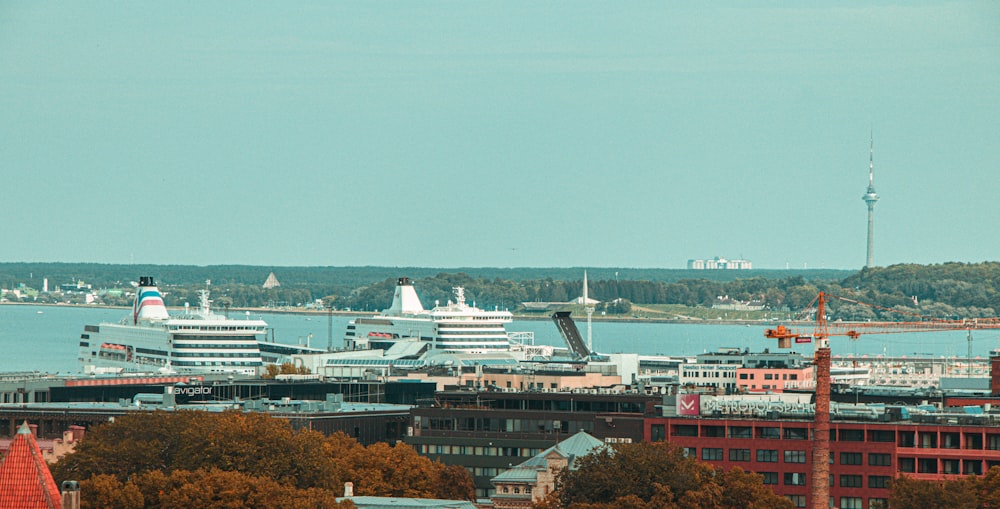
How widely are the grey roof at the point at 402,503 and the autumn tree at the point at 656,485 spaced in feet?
10.2

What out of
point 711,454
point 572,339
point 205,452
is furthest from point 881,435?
point 572,339

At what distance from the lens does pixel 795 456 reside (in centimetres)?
8781

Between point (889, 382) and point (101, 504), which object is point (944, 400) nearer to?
point (101, 504)

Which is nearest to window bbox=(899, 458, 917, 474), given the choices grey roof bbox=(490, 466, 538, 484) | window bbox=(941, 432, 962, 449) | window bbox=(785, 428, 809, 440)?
window bbox=(941, 432, 962, 449)

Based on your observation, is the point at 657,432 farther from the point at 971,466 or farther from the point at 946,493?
the point at 946,493

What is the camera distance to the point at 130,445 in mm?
81375

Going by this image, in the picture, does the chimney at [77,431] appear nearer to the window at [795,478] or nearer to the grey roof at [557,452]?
the grey roof at [557,452]

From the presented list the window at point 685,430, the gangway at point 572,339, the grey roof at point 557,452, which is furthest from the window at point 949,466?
the gangway at point 572,339

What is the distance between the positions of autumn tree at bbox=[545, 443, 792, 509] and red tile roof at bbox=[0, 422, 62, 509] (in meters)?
24.0

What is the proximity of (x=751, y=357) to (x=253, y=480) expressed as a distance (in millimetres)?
92261

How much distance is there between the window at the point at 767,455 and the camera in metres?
88.1

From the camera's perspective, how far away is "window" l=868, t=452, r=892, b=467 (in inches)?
3393

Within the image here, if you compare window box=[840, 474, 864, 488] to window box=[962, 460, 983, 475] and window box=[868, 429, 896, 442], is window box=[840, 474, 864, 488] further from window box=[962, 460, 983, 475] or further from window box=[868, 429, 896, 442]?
window box=[962, 460, 983, 475]

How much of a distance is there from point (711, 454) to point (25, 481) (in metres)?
38.5
